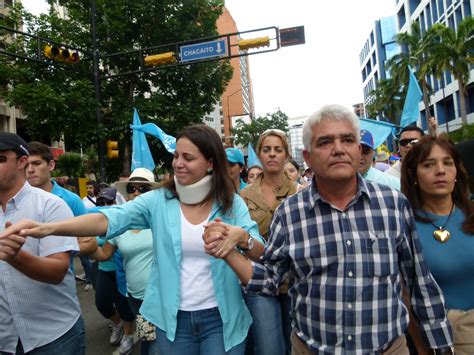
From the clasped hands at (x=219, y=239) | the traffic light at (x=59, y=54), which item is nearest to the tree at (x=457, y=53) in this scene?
the traffic light at (x=59, y=54)

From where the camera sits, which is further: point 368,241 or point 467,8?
point 467,8

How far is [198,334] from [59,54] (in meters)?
10.4

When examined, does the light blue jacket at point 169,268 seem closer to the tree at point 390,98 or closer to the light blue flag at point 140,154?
the light blue flag at point 140,154

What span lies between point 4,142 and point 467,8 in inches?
1895

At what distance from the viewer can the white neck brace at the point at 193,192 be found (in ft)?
8.11

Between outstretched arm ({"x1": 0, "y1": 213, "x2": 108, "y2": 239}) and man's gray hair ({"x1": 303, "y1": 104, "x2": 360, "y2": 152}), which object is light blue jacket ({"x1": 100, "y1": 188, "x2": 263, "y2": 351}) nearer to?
outstretched arm ({"x1": 0, "y1": 213, "x2": 108, "y2": 239})

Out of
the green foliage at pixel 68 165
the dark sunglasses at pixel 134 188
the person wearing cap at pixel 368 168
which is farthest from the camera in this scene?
the green foliage at pixel 68 165

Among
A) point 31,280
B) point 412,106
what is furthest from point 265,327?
point 412,106

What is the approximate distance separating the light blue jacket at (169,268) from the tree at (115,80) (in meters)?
12.1

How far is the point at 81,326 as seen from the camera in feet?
8.34

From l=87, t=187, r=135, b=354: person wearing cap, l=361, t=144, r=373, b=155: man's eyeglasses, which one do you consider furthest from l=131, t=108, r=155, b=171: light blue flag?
l=361, t=144, r=373, b=155: man's eyeglasses

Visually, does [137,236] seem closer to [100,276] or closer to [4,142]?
[100,276]

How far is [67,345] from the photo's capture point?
7.79 feet

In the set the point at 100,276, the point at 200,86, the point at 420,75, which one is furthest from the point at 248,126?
the point at 100,276
